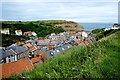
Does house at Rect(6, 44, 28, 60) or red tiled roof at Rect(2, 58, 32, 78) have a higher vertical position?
red tiled roof at Rect(2, 58, 32, 78)

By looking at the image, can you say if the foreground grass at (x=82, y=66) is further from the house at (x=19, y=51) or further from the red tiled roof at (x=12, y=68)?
the house at (x=19, y=51)

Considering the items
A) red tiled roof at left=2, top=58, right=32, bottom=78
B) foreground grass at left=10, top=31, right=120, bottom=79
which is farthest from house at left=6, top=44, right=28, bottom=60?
foreground grass at left=10, top=31, right=120, bottom=79

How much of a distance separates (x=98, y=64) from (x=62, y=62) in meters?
0.63

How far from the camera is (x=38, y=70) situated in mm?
4242

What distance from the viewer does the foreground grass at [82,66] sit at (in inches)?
157

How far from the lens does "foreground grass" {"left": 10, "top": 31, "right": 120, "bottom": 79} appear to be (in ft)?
13.1

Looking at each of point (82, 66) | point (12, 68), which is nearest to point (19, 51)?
point (12, 68)

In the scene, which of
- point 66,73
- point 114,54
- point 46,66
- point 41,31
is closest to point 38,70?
point 46,66

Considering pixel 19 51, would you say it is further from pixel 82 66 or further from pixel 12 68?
pixel 82 66

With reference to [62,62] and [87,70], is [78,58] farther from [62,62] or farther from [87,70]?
[87,70]

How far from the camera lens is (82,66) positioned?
4324mm

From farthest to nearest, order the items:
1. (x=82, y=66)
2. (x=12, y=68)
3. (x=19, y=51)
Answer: (x=19, y=51), (x=12, y=68), (x=82, y=66)

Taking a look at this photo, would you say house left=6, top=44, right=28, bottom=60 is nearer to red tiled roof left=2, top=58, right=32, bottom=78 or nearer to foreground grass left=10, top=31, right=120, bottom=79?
red tiled roof left=2, top=58, right=32, bottom=78

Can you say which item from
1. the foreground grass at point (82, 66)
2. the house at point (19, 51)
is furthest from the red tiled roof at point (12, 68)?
the house at point (19, 51)
